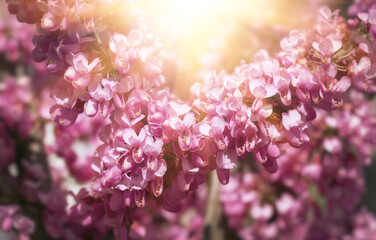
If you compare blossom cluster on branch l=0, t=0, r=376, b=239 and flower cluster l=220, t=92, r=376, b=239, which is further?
flower cluster l=220, t=92, r=376, b=239

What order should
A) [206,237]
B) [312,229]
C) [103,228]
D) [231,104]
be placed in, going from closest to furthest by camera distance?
[231,104] < [103,228] < [206,237] < [312,229]

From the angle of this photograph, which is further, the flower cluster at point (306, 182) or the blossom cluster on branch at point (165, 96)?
the flower cluster at point (306, 182)

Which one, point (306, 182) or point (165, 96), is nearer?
point (165, 96)

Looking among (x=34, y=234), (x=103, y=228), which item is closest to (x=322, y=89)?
(x=103, y=228)

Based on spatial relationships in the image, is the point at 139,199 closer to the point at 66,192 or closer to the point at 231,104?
the point at 231,104

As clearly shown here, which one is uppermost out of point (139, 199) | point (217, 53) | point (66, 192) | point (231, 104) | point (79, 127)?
point (231, 104)

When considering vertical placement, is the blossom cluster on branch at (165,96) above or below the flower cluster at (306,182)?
above

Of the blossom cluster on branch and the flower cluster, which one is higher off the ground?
the blossom cluster on branch

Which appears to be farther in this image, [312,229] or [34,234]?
[312,229]

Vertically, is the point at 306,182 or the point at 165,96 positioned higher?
the point at 165,96

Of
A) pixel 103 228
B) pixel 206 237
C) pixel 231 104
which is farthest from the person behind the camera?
pixel 206 237

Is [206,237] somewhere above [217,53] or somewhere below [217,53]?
below
